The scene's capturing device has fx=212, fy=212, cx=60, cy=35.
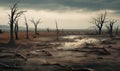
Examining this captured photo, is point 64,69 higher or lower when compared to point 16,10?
lower

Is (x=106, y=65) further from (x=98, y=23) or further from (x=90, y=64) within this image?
(x=98, y=23)

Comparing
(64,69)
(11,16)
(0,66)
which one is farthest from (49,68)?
(11,16)

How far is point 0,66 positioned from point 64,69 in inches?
198

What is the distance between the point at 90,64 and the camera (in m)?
17.6

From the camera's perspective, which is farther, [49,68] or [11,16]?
[11,16]

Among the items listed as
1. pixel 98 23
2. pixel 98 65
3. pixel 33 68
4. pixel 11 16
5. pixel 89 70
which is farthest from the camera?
pixel 98 23

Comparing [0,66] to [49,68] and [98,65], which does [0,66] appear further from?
[98,65]

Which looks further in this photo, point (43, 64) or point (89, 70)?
point (43, 64)

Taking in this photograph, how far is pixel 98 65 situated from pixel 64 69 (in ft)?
10.2

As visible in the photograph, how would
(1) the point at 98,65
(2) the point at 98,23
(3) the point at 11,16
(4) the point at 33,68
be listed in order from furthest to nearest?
(2) the point at 98,23
(3) the point at 11,16
(1) the point at 98,65
(4) the point at 33,68

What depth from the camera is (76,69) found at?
15531mm

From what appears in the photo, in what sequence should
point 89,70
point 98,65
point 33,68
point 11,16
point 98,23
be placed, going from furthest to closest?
point 98,23
point 11,16
point 98,65
point 33,68
point 89,70

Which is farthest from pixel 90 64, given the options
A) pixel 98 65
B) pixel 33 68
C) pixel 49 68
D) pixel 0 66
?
pixel 0 66

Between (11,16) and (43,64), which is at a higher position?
(11,16)
